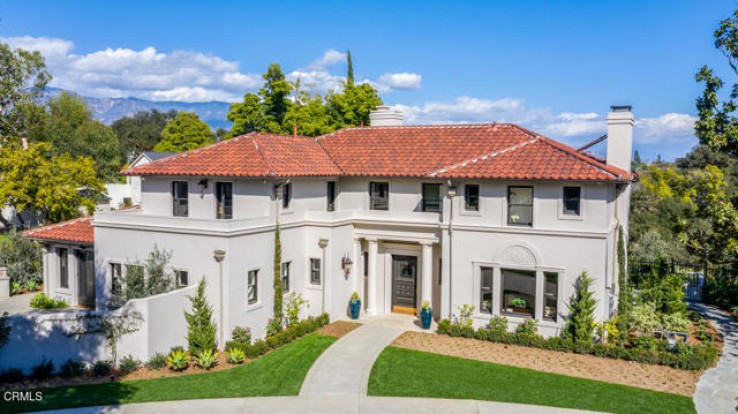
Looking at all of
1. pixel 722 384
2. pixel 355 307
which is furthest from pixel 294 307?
pixel 722 384

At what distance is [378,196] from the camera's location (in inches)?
1003

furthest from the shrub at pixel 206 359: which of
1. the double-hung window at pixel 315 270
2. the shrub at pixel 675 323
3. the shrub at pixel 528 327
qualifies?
the shrub at pixel 675 323

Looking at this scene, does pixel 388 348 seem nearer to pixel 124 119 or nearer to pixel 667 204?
pixel 667 204

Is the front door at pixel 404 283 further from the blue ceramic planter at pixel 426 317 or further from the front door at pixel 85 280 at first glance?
the front door at pixel 85 280

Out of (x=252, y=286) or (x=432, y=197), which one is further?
(x=432, y=197)

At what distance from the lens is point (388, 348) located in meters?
20.4

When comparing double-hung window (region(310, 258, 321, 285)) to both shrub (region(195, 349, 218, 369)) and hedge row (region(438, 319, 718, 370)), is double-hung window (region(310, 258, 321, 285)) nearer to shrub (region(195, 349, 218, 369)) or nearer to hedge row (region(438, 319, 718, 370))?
shrub (region(195, 349, 218, 369))

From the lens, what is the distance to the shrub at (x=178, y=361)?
17953 mm

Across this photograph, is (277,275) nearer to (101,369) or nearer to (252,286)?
(252,286)

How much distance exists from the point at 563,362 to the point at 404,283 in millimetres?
8293

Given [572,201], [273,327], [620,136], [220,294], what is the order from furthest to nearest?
1. [620,136]
2. [273,327]
3. [572,201]
4. [220,294]

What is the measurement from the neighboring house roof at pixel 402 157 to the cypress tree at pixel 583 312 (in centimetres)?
381

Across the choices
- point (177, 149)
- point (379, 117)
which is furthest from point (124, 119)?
point (379, 117)

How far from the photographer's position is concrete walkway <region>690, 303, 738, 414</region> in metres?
15.4
